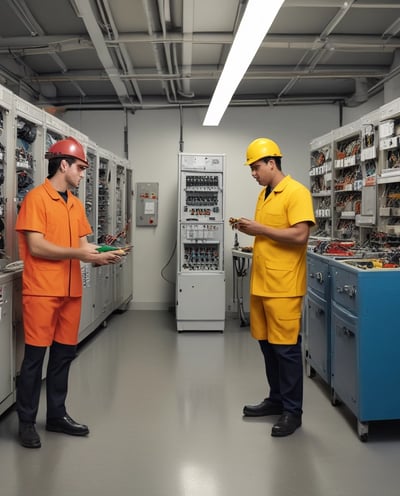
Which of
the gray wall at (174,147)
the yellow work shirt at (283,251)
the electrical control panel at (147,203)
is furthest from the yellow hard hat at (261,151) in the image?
the electrical control panel at (147,203)

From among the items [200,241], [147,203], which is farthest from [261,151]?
[147,203]

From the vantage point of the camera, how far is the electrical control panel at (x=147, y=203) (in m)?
6.89

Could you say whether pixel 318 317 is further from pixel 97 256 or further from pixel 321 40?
pixel 321 40

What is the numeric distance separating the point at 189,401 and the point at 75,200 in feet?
5.46

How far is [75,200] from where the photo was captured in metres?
2.86

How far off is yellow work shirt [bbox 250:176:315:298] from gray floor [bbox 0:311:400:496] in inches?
35.2

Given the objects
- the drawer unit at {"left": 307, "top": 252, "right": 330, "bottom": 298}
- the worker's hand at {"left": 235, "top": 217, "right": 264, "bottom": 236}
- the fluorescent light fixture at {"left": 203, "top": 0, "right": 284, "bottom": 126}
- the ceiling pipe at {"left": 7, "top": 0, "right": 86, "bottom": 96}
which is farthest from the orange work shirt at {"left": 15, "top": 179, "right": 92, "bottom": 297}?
the ceiling pipe at {"left": 7, "top": 0, "right": 86, "bottom": 96}

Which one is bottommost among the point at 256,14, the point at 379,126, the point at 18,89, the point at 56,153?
the point at 56,153

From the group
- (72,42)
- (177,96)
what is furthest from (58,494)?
(177,96)

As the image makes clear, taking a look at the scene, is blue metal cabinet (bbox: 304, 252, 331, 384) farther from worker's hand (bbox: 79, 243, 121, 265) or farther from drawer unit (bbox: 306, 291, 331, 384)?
worker's hand (bbox: 79, 243, 121, 265)

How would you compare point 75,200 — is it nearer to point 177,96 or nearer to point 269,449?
point 269,449

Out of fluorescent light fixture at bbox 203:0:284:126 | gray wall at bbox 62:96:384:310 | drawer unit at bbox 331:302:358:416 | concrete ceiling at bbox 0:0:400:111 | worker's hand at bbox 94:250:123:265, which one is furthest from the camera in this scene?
gray wall at bbox 62:96:384:310

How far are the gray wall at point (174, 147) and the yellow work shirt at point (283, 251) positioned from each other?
3855 mm

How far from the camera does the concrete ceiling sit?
4.07 metres
